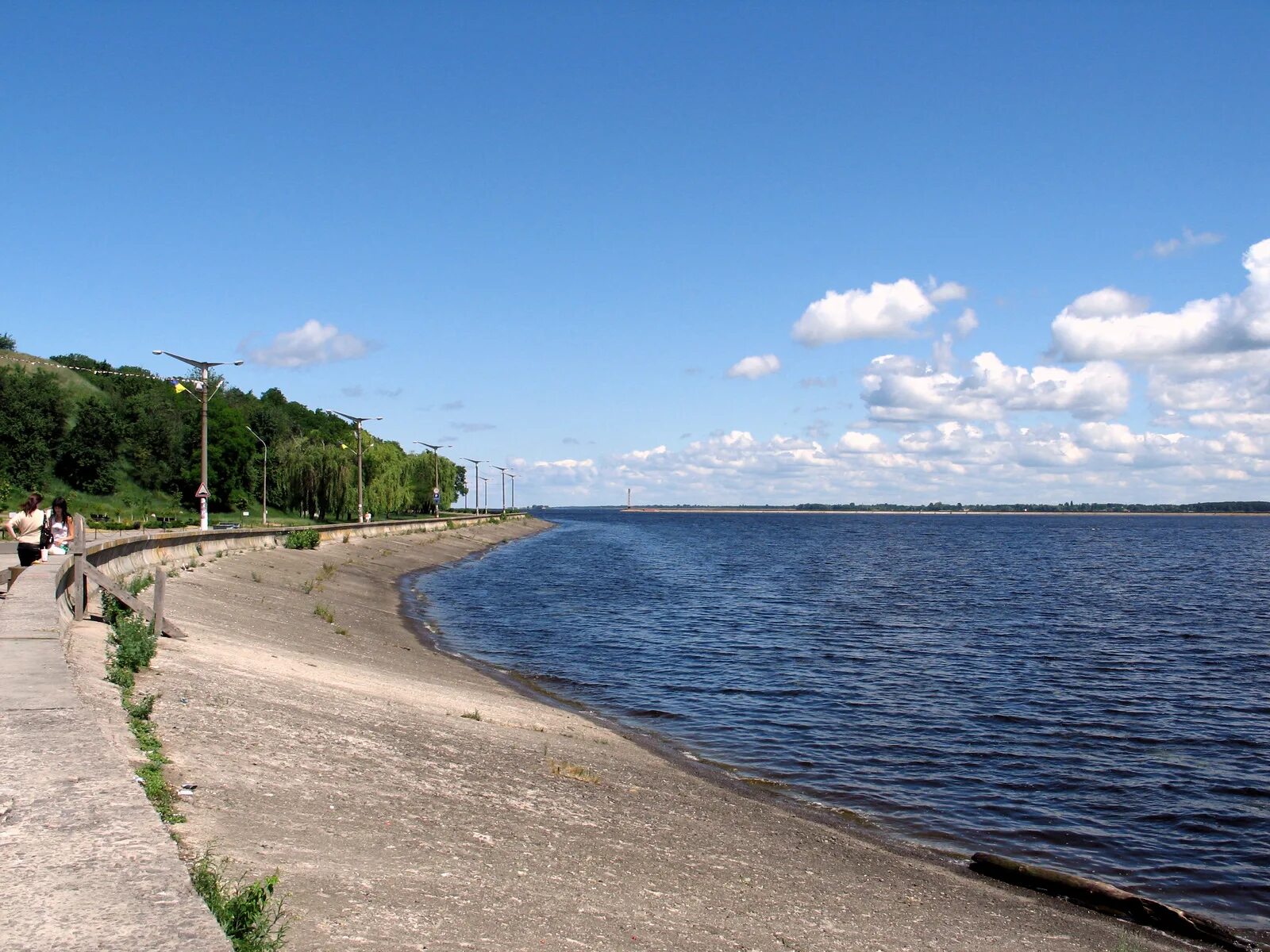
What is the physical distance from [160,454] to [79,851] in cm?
11501

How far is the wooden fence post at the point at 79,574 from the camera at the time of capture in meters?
17.0

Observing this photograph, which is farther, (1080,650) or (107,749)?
(1080,650)

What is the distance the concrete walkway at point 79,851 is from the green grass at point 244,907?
344 mm

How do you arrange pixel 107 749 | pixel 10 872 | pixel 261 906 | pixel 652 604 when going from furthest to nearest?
pixel 652 604 → pixel 107 749 → pixel 261 906 → pixel 10 872

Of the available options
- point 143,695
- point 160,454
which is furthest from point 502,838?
point 160,454

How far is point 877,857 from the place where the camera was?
39.7 ft

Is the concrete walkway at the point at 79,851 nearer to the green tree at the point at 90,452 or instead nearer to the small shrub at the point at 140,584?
the small shrub at the point at 140,584

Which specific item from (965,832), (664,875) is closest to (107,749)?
(664,875)

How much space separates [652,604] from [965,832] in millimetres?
31043

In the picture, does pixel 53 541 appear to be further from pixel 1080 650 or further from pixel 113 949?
pixel 1080 650

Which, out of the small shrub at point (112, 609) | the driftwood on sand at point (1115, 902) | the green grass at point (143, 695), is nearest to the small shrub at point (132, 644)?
the green grass at point (143, 695)

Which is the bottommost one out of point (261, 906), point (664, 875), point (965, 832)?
point (965, 832)

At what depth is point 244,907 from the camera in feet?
19.5

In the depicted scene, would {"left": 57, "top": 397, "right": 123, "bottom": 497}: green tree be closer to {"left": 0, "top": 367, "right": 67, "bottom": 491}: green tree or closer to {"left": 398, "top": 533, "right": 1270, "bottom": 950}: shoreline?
{"left": 0, "top": 367, "right": 67, "bottom": 491}: green tree
